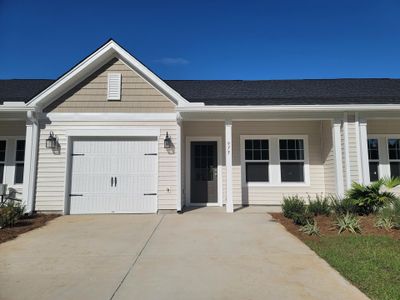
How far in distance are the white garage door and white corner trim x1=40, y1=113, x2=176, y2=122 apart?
0.64m

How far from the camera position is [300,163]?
33.4ft

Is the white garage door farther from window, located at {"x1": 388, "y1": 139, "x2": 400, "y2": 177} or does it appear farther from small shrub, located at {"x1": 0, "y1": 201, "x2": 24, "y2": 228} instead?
window, located at {"x1": 388, "y1": 139, "x2": 400, "y2": 177}

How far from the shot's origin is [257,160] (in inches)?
405

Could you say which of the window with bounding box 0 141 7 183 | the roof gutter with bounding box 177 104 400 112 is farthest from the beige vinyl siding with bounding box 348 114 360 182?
the window with bounding box 0 141 7 183

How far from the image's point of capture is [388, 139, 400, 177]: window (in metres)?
10.1

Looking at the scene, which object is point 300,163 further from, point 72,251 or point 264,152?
point 72,251

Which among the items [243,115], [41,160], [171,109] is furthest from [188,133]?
[41,160]

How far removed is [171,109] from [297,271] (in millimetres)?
6279

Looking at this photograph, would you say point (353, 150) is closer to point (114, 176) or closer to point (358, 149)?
point (358, 149)

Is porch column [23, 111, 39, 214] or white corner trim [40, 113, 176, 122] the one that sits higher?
white corner trim [40, 113, 176, 122]

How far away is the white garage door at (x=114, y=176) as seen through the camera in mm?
8844

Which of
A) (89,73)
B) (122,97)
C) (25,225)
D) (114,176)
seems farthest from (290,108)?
(25,225)

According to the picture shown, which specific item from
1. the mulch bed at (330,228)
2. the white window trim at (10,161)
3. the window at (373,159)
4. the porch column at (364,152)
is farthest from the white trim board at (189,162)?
the white window trim at (10,161)

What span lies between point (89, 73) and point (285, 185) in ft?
24.8
